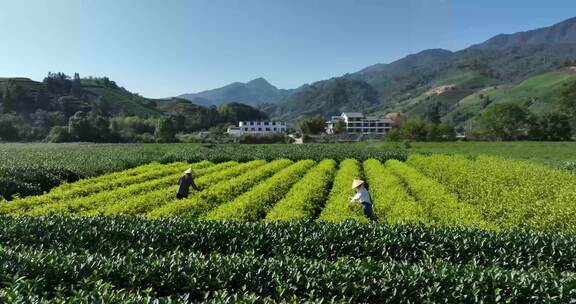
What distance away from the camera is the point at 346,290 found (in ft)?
23.2

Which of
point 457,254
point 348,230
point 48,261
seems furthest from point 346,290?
point 48,261

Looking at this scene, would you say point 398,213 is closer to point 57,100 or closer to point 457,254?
point 457,254

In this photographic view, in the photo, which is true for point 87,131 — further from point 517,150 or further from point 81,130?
point 517,150

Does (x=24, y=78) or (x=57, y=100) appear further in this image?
(x=24, y=78)

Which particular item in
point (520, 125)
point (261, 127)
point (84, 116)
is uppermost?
point (84, 116)

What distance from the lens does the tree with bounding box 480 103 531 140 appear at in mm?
84312

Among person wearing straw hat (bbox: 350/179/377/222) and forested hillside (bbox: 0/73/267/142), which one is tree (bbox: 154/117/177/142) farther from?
person wearing straw hat (bbox: 350/179/377/222)

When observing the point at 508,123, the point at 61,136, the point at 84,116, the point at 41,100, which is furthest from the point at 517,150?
the point at 41,100

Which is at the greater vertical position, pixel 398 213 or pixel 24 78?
pixel 24 78

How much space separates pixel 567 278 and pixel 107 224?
1031 centimetres

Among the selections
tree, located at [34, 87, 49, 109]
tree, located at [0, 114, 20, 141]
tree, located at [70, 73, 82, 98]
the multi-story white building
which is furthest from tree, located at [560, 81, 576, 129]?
tree, located at [70, 73, 82, 98]

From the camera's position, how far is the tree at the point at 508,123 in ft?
277

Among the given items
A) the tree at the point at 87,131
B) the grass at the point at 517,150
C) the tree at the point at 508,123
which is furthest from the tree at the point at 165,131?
the tree at the point at 508,123

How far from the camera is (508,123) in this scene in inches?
3337
